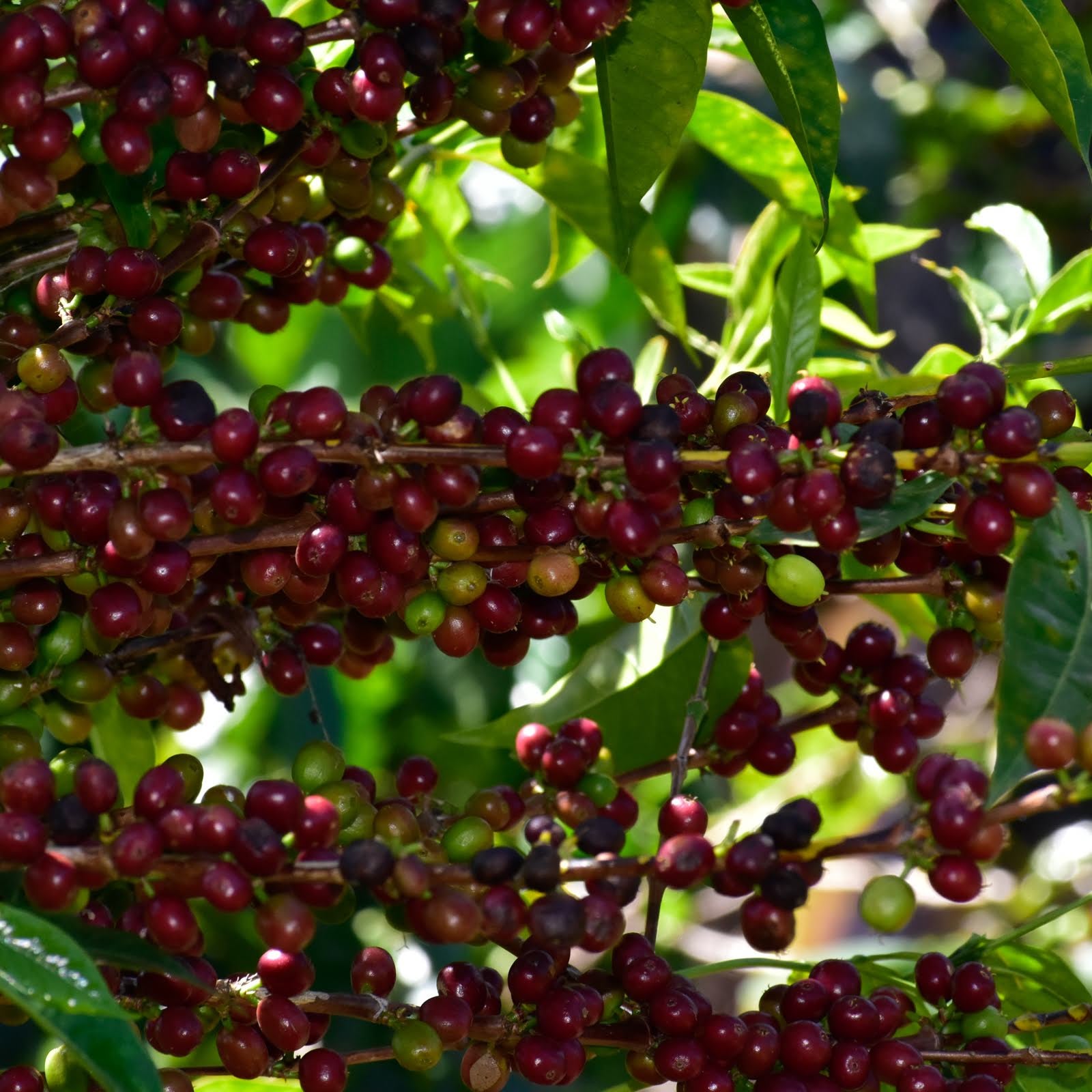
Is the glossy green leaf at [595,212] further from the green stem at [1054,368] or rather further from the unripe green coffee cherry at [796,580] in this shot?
the unripe green coffee cherry at [796,580]

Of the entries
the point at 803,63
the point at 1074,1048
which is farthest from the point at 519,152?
the point at 1074,1048

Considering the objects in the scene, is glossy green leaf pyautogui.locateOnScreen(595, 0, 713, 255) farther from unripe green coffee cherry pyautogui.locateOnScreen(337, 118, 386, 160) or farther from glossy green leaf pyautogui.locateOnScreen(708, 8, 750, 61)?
glossy green leaf pyautogui.locateOnScreen(708, 8, 750, 61)

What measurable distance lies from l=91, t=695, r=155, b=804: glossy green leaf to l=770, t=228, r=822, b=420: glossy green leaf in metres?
0.51

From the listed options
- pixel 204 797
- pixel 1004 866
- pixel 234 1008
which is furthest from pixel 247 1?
pixel 1004 866

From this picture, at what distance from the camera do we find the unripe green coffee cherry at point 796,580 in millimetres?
765

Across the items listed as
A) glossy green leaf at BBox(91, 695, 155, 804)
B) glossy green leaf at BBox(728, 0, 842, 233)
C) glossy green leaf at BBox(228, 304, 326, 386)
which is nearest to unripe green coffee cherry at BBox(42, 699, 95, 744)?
glossy green leaf at BBox(91, 695, 155, 804)

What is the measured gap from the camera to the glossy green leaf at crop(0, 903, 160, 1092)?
581 millimetres

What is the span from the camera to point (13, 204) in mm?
785

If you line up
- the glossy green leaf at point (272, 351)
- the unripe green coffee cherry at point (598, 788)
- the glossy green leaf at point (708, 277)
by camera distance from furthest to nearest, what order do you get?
the glossy green leaf at point (272, 351) < the glossy green leaf at point (708, 277) < the unripe green coffee cherry at point (598, 788)

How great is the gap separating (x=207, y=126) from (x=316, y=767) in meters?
0.35

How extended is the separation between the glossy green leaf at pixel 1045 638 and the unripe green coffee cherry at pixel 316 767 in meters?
0.36

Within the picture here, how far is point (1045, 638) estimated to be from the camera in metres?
0.68

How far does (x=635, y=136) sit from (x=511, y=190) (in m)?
1.61

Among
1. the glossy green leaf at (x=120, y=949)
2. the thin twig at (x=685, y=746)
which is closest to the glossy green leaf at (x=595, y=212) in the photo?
the thin twig at (x=685, y=746)
